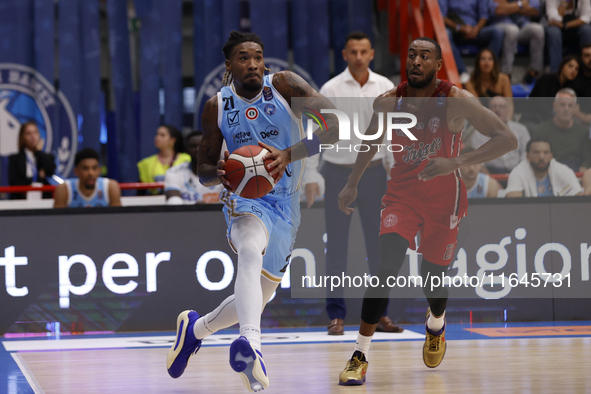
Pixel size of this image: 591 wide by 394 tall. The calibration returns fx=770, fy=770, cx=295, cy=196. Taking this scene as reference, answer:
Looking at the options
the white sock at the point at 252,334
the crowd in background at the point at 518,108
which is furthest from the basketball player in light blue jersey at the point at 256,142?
the crowd in background at the point at 518,108

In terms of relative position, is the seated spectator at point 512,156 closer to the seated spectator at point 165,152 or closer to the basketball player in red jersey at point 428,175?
the basketball player in red jersey at point 428,175

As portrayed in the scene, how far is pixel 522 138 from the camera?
7703mm

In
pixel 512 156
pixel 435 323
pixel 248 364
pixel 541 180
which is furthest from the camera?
pixel 512 156

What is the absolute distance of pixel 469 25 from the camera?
989cm

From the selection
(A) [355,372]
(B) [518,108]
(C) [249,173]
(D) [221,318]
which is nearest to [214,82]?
(B) [518,108]

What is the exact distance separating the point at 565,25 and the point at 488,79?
1.68 meters

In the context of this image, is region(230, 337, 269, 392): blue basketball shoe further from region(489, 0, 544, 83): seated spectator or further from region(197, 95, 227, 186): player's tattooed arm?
region(489, 0, 544, 83): seated spectator

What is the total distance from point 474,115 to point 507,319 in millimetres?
3350

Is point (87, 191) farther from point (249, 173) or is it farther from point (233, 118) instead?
point (249, 173)

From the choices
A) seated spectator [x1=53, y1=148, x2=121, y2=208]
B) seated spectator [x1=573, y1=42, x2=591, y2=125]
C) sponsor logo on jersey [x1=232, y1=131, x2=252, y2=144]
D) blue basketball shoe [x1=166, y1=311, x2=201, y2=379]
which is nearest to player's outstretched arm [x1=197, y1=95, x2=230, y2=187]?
sponsor logo on jersey [x1=232, y1=131, x2=252, y2=144]

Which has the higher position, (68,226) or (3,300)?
(68,226)

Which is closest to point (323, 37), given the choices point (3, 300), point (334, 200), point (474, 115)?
point (334, 200)

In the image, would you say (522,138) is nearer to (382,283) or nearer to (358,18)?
(382,283)

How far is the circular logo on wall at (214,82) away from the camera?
11.4 metres
